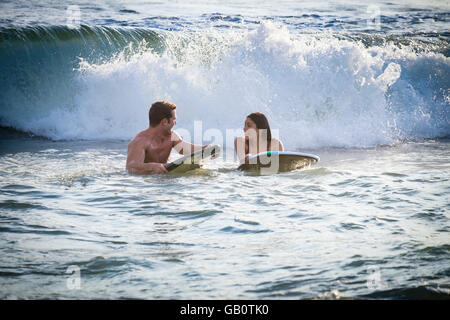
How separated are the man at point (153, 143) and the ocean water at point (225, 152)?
0.17 meters

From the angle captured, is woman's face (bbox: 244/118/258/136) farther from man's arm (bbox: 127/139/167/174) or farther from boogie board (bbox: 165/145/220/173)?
man's arm (bbox: 127/139/167/174)

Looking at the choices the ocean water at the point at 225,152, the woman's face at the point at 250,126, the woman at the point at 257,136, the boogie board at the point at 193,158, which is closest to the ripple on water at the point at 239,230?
the ocean water at the point at 225,152

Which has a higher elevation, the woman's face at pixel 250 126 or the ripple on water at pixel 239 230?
the woman's face at pixel 250 126

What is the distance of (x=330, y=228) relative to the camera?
171 inches

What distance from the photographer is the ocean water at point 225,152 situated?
135 inches

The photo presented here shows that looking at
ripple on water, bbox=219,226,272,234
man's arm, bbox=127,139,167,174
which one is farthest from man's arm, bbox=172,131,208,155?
ripple on water, bbox=219,226,272,234

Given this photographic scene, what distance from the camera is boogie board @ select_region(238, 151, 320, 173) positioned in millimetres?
6445

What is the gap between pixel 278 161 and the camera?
655 cm

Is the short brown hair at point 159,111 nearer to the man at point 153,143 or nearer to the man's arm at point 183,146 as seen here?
the man at point 153,143

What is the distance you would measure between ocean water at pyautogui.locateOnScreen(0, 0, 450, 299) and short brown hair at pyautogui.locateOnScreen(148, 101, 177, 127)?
758mm

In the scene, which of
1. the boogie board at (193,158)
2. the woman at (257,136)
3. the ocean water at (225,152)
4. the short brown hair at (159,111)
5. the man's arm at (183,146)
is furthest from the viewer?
the man's arm at (183,146)

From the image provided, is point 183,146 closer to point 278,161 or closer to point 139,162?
point 139,162

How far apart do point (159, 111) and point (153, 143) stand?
43 cm

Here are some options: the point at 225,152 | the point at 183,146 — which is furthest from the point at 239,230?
the point at 225,152
